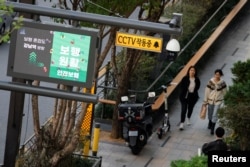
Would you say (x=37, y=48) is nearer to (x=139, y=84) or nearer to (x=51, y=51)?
(x=51, y=51)

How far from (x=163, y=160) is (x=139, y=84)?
122 inches

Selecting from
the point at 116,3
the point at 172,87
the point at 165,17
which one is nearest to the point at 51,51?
the point at 116,3

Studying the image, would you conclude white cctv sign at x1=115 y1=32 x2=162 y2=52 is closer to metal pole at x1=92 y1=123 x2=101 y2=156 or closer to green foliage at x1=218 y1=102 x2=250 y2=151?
green foliage at x1=218 y1=102 x2=250 y2=151

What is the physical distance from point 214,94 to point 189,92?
23.0 inches

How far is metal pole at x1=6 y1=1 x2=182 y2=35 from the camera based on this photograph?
10156 millimetres

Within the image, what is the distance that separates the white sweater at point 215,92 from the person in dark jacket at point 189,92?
287mm

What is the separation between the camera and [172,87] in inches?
779

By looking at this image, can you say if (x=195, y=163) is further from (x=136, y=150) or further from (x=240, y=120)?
(x=136, y=150)

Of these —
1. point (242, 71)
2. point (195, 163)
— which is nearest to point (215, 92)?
point (242, 71)

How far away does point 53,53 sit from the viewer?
36.5 feet

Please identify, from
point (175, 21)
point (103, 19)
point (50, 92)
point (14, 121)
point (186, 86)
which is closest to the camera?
point (175, 21)

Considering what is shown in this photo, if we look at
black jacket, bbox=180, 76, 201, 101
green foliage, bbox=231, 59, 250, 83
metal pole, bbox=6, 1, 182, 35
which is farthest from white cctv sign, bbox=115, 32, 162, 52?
black jacket, bbox=180, 76, 201, 101

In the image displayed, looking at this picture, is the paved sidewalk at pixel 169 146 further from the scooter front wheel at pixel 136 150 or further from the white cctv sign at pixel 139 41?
the white cctv sign at pixel 139 41

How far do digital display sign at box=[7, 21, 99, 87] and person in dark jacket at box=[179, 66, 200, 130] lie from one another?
6.80 m
